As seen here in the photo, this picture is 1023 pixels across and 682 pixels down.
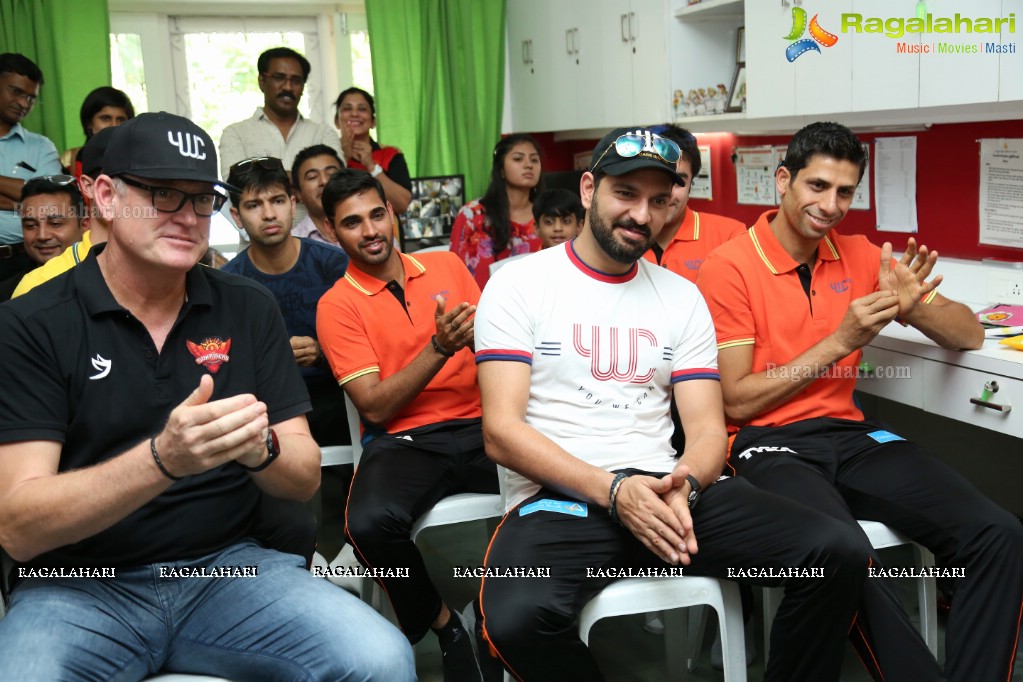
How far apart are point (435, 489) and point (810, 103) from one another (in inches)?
71.6

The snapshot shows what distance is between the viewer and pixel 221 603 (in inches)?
60.0

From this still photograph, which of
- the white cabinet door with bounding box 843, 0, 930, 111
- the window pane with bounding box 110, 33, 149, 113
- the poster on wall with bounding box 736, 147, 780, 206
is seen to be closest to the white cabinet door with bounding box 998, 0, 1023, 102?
the white cabinet door with bounding box 843, 0, 930, 111

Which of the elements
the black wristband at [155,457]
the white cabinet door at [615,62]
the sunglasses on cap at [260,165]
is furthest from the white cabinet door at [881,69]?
the black wristband at [155,457]

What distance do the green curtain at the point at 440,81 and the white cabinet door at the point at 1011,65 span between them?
327 centimetres

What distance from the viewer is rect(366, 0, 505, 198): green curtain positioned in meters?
5.14

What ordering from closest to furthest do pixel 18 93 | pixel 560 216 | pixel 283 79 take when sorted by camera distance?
pixel 560 216 < pixel 18 93 < pixel 283 79

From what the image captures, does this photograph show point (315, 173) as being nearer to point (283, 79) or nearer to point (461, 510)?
point (283, 79)

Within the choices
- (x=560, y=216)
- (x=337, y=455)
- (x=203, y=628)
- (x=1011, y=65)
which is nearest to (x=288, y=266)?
(x=337, y=455)

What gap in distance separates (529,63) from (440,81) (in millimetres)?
511

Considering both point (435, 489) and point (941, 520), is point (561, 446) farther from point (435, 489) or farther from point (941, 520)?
point (941, 520)

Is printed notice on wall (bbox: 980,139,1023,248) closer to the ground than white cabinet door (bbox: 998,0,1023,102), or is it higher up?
closer to the ground

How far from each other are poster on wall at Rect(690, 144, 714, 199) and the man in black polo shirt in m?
3.04

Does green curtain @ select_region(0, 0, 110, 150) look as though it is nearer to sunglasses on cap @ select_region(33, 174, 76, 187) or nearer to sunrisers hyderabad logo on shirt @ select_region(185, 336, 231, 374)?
sunglasses on cap @ select_region(33, 174, 76, 187)

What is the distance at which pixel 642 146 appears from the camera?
1998 millimetres
